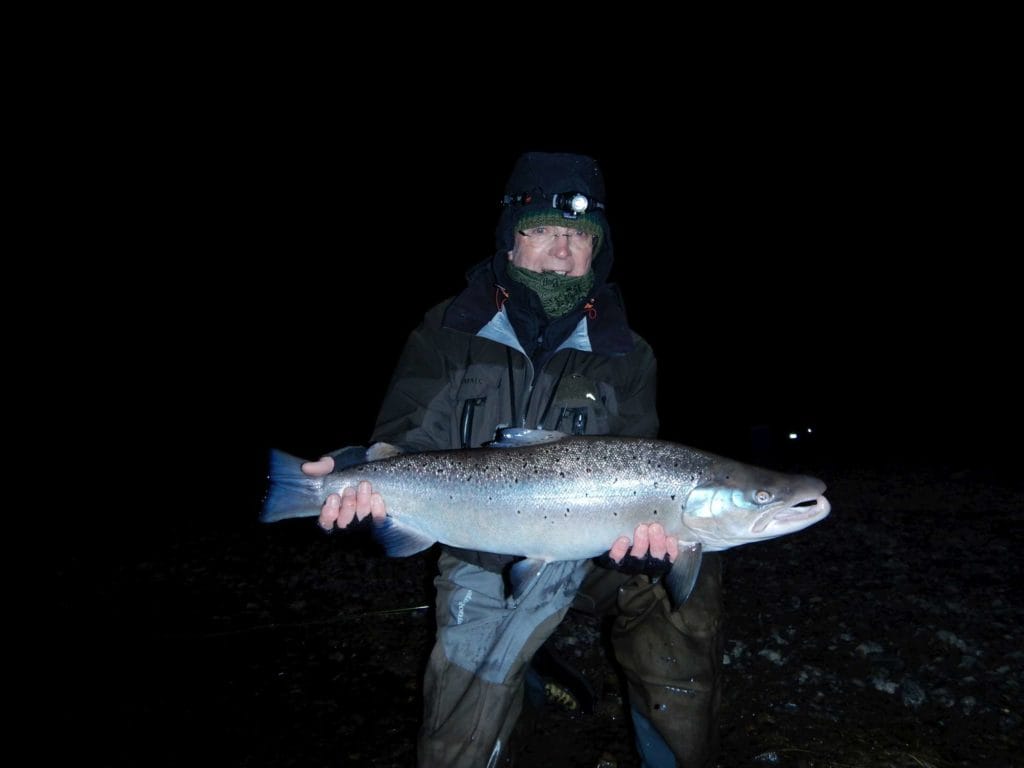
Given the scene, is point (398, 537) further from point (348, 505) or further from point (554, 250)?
point (554, 250)

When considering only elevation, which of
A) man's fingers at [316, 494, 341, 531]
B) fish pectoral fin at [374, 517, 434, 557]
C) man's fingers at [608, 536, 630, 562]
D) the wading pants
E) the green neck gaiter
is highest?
the green neck gaiter

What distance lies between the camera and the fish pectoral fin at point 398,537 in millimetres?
3070

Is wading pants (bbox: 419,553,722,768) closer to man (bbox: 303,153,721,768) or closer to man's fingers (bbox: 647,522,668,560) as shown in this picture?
man (bbox: 303,153,721,768)

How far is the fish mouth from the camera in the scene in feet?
8.86

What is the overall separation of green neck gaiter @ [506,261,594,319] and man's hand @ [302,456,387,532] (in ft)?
4.50

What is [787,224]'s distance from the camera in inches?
2630

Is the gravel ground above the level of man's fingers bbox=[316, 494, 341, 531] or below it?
below

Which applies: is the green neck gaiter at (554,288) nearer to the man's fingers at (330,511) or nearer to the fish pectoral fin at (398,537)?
the fish pectoral fin at (398,537)

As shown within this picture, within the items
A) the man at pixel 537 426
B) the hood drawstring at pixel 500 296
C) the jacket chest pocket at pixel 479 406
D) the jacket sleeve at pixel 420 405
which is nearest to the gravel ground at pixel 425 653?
the man at pixel 537 426

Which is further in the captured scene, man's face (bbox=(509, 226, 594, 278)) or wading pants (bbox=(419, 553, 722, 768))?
man's face (bbox=(509, 226, 594, 278))

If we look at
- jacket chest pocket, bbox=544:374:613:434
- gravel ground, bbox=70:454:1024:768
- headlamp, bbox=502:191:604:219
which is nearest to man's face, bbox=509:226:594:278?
headlamp, bbox=502:191:604:219

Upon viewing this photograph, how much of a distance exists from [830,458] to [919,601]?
5523 mm

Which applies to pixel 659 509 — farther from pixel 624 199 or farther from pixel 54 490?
pixel 624 199

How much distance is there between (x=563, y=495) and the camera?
2.93 meters
